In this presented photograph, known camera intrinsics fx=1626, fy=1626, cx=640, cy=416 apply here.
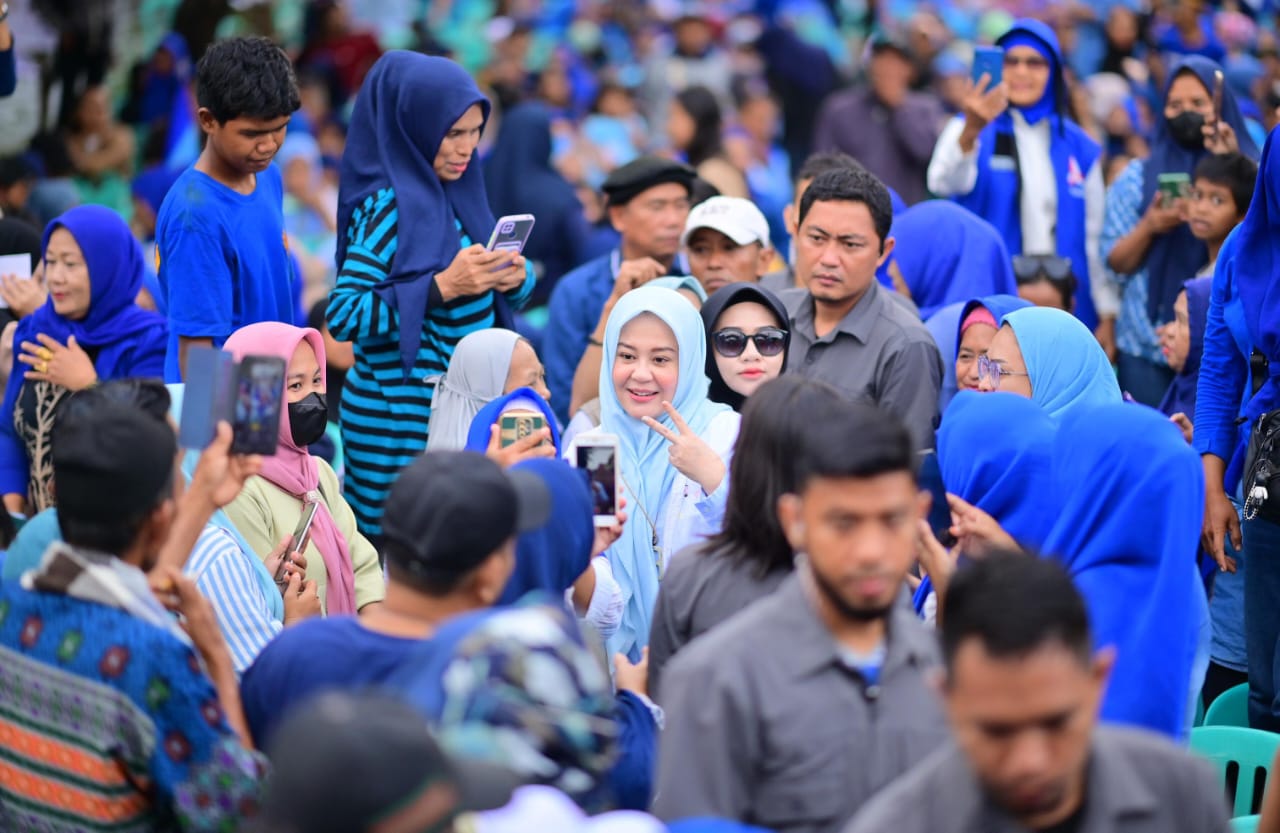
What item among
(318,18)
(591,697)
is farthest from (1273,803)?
(318,18)

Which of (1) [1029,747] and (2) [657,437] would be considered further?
(2) [657,437]

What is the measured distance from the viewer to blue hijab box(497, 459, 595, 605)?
3242 millimetres

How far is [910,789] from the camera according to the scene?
2.21m

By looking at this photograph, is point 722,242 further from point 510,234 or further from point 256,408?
point 256,408

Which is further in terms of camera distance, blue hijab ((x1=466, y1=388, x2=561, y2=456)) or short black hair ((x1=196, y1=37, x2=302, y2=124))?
short black hair ((x1=196, y1=37, x2=302, y2=124))

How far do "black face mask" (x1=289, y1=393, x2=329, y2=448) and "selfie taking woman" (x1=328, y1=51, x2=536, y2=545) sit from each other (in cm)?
64

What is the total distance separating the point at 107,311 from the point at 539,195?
11.9ft

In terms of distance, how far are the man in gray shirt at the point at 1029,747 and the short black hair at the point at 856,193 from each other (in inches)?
112

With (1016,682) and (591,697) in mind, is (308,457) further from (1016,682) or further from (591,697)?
(1016,682)

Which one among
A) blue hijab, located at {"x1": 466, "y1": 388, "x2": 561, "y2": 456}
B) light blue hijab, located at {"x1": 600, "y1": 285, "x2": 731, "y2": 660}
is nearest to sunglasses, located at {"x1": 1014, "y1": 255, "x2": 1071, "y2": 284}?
light blue hijab, located at {"x1": 600, "y1": 285, "x2": 731, "y2": 660}

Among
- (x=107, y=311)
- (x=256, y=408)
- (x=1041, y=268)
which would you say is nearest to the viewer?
(x=256, y=408)

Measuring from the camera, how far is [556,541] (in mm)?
3324

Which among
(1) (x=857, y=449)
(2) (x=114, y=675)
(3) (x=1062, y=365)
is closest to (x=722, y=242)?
(3) (x=1062, y=365)

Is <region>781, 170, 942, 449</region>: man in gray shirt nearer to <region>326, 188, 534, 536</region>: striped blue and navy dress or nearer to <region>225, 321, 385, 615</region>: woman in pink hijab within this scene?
<region>326, 188, 534, 536</region>: striped blue and navy dress
